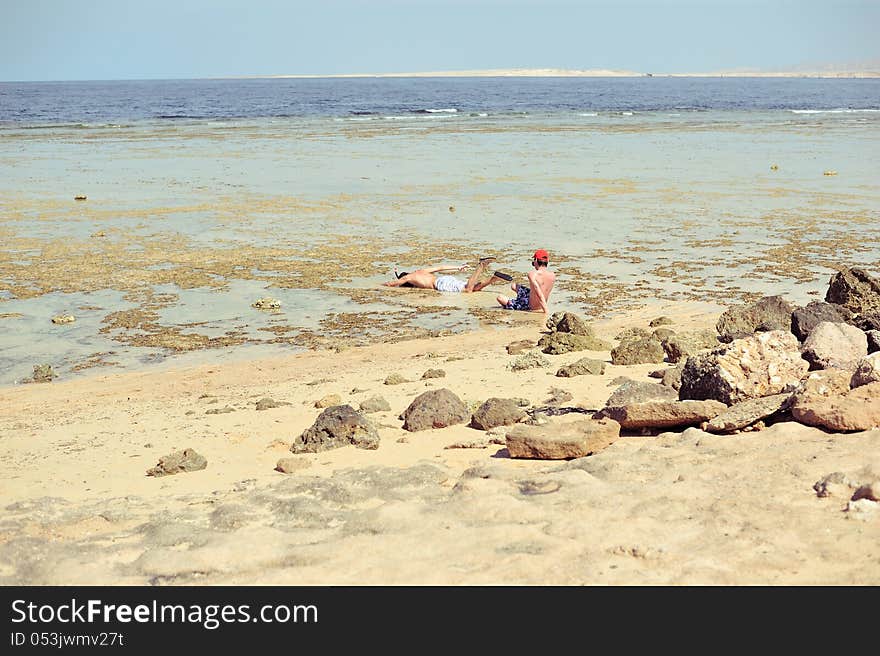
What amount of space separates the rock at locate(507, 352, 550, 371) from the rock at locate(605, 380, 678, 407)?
1803 millimetres

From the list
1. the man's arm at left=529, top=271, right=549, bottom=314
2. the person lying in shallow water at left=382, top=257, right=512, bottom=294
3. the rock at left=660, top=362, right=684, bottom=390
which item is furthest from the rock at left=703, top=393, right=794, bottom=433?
the person lying in shallow water at left=382, top=257, right=512, bottom=294

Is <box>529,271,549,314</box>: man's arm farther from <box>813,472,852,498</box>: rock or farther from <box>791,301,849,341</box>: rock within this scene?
<box>813,472,852,498</box>: rock

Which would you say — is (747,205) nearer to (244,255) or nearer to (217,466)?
(244,255)

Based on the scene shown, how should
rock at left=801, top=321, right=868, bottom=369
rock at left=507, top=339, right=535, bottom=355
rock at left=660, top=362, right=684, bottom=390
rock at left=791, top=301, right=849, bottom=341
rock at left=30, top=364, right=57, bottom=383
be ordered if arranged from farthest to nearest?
rock at left=507, top=339, right=535, bottom=355
rock at left=30, top=364, right=57, bottom=383
rock at left=791, top=301, right=849, bottom=341
rock at left=660, top=362, right=684, bottom=390
rock at left=801, top=321, right=868, bottom=369

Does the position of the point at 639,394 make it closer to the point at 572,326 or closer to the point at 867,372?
the point at 867,372

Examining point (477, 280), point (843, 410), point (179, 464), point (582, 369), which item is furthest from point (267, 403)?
point (477, 280)

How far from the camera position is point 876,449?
568cm

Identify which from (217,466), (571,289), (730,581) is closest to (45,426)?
(217,466)

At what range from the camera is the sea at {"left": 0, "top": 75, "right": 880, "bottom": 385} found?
38.2 ft

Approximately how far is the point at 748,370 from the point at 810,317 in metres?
1.92

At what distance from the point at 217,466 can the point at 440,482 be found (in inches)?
67.3

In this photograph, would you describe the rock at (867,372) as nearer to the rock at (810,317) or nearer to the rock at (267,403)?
the rock at (810,317)

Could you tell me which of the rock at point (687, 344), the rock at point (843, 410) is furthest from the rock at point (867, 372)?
the rock at point (687, 344)

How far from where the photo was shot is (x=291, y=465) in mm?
6535
